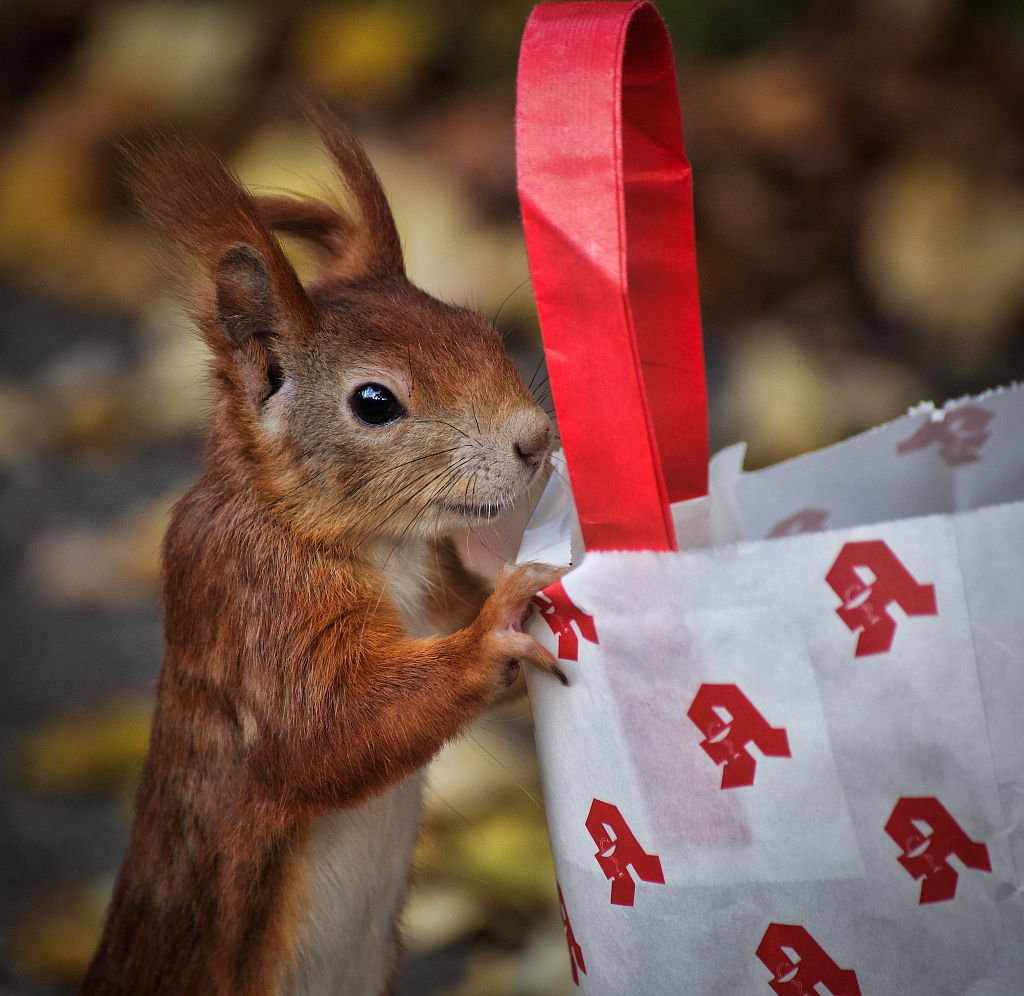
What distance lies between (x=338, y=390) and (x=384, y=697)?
0.17 m

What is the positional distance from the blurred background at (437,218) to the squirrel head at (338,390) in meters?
0.63

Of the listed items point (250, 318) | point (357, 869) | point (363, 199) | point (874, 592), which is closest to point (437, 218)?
point (363, 199)

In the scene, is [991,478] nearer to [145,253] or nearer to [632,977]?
[632,977]

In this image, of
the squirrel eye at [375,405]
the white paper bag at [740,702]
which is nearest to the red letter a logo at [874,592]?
the white paper bag at [740,702]

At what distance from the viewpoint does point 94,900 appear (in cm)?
111

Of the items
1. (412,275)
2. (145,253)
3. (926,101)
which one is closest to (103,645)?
(412,275)

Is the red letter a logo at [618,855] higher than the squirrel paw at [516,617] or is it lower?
lower

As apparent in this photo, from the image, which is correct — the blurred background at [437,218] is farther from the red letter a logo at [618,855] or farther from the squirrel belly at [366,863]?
the red letter a logo at [618,855]

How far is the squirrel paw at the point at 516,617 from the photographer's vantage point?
583 mm

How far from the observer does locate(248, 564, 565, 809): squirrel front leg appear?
59 cm

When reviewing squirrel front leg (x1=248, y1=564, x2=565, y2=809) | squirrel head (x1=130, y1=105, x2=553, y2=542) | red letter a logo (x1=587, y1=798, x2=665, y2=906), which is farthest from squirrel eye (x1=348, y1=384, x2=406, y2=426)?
red letter a logo (x1=587, y1=798, x2=665, y2=906)

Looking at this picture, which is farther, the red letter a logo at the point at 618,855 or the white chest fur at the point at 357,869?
the white chest fur at the point at 357,869

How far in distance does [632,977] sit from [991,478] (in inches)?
14.7

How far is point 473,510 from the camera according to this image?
662 millimetres
